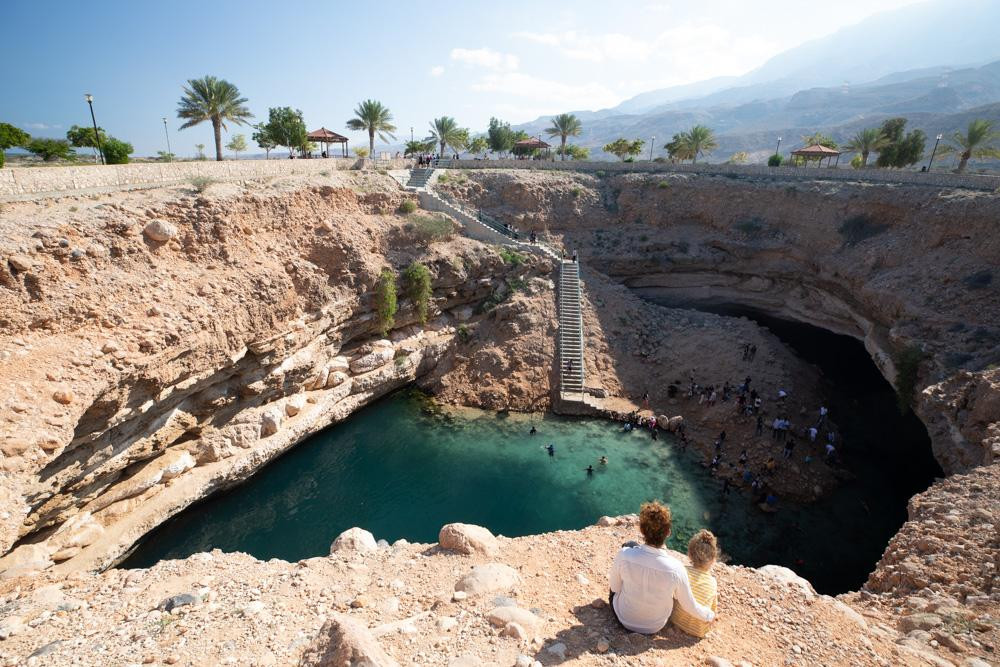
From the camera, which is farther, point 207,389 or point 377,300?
point 377,300

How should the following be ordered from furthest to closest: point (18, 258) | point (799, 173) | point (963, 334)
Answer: point (799, 173), point (963, 334), point (18, 258)

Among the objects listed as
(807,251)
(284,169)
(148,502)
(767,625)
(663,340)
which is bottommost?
→ (148,502)

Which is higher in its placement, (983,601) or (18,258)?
(18,258)

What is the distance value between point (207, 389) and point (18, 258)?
23.0ft

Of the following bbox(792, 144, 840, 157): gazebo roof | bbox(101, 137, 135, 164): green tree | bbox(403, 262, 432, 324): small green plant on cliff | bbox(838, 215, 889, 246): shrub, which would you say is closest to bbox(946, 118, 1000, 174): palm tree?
bbox(792, 144, 840, 157): gazebo roof

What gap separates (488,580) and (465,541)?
234cm

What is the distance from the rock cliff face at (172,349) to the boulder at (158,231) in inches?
1.9

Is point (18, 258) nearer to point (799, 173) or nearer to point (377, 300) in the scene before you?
point (377, 300)

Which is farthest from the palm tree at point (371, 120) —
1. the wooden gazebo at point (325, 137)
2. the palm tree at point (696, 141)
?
the palm tree at point (696, 141)

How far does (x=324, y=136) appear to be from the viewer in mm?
34500

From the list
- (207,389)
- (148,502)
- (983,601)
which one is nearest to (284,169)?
(207,389)

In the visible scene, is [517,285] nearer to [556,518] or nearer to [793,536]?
[556,518]

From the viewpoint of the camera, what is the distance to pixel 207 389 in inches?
741

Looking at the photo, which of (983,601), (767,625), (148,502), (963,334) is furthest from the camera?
(963,334)
